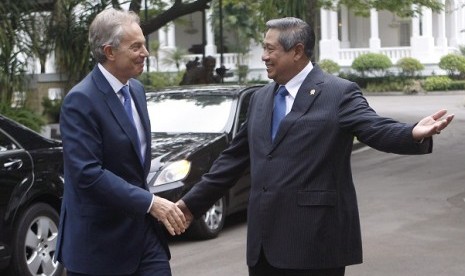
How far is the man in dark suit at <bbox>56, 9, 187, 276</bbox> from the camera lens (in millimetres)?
3883

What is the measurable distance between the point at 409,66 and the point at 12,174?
40.4m

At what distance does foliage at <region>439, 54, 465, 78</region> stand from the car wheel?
38.2 meters

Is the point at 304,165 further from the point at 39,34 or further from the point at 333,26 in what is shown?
the point at 333,26

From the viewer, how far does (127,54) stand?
400 cm

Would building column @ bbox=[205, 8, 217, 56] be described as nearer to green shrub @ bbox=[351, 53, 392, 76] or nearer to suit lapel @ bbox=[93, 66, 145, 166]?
green shrub @ bbox=[351, 53, 392, 76]

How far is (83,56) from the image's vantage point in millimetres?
18297

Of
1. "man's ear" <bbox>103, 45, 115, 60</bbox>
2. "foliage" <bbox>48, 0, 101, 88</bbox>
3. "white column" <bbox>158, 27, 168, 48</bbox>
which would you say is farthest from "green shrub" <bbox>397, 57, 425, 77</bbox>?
"man's ear" <bbox>103, 45, 115, 60</bbox>

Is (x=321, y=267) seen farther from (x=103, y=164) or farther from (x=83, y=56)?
(x=83, y=56)

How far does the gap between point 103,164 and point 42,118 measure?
13.8 meters

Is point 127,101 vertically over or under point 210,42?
under

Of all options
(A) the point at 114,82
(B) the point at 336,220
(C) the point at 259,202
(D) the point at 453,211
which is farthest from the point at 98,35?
(D) the point at 453,211

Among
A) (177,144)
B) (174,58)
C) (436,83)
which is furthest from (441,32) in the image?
(177,144)

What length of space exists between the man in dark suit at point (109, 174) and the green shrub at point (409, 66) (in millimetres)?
42698

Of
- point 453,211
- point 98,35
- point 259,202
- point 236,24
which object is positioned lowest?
point 453,211
